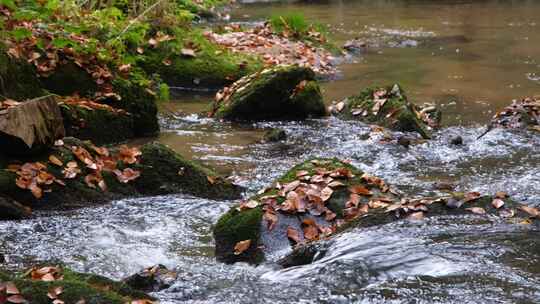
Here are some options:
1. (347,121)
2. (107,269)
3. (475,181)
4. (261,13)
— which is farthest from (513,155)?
(261,13)

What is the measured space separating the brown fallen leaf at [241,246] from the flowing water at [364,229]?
0.56 ft

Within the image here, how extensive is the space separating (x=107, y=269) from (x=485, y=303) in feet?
7.69

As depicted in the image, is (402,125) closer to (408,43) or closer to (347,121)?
(347,121)

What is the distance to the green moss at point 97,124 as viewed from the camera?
7016 mm

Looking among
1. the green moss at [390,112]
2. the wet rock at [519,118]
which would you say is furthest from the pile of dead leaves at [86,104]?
the wet rock at [519,118]

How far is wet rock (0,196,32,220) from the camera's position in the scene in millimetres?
5250

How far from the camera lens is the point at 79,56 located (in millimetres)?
→ 7773

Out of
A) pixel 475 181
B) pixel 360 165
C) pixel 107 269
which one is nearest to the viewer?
pixel 107 269

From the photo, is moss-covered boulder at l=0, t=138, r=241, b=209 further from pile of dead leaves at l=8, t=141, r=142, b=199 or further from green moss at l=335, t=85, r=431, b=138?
green moss at l=335, t=85, r=431, b=138

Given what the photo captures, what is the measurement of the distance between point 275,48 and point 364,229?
27.9 ft

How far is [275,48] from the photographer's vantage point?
41.9ft

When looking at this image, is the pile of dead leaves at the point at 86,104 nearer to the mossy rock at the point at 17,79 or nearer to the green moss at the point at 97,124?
the green moss at the point at 97,124

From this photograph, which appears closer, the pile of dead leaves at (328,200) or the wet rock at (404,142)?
the pile of dead leaves at (328,200)

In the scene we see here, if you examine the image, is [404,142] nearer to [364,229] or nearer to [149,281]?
[364,229]
